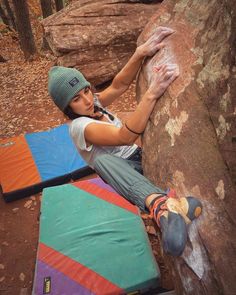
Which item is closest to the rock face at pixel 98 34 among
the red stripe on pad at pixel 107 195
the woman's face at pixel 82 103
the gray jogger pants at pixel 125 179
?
the red stripe on pad at pixel 107 195

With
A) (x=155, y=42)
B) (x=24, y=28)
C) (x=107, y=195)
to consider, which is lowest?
(x=107, y=195)

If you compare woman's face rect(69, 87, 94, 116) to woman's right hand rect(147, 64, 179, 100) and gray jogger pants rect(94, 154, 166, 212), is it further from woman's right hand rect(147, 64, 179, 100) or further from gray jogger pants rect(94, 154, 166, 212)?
woman's right hand rect(147, 64, 179, 100)

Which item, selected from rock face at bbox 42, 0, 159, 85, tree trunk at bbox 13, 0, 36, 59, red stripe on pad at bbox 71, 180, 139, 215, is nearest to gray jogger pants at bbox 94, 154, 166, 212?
red stripe on pad at bbox 71, 180, 139, 215

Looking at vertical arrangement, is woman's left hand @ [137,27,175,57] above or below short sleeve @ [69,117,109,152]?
above

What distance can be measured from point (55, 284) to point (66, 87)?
208cm

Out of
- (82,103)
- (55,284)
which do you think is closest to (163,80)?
(82,103)

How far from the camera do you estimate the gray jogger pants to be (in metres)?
2.37

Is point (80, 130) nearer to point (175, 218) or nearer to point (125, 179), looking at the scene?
point (125, 179)

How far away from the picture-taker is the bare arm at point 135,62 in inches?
117

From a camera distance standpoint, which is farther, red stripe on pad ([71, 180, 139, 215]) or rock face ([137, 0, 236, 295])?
red stripe on pad ([71, 180, 139, 215])

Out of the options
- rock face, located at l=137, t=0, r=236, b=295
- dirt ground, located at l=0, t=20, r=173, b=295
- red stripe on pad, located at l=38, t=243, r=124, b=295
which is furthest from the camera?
dirt ground, located at l=0, t=20, r=173, b=295

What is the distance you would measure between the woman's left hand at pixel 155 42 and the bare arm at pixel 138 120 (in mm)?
391

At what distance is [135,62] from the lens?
3129 millimetres

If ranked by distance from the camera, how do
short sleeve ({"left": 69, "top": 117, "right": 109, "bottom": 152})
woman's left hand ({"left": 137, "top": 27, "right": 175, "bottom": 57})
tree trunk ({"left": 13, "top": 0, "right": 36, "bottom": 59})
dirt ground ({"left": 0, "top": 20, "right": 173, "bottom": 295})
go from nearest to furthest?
short sleeve ({"left": 69, "top": 117, "right": 109, "bottom": 152}) → woman's left hand ({"left": 137, "top": 27, "right": 175, "bottom": 57}) → dirt ground ({"left": 0, "top": 20, "right": 173, "bottom": 295}) → tree trunk ({"left": 13, "top": 0, "right": 36, "bottom": 59})
